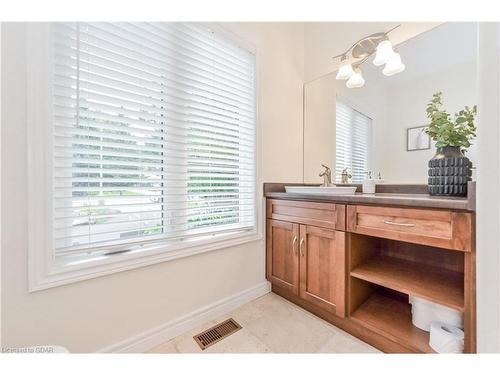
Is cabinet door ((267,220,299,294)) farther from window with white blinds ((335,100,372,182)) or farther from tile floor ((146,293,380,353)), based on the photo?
window with white blinds ((335,100,372,182))

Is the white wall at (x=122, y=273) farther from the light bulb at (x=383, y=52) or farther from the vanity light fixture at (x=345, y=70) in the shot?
the light bulb at (x=383, y=52)

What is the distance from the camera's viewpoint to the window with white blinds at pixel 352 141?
1.75m

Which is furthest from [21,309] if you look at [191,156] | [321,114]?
[321,114]

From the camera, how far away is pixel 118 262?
106 centimetres

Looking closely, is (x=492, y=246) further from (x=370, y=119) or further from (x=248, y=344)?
(x=370, y=119)

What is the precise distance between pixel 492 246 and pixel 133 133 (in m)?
1.39

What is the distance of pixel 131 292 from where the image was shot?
3.67ft

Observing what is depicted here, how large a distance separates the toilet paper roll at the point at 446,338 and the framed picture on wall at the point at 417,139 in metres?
1.06

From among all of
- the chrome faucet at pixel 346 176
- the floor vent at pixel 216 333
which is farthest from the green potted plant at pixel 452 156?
the floor vent at pixel 216 333

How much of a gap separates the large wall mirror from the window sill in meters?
1.20

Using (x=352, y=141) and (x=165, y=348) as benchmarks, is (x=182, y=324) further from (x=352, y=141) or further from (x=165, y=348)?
(x=352, y=141)

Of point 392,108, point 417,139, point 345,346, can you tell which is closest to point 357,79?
point 392,108

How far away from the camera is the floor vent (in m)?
1.22

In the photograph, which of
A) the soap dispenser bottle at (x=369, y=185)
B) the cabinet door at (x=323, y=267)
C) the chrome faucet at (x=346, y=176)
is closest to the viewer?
the cabinet door at (x=323, y=267)
